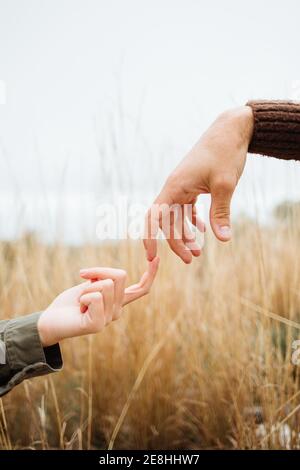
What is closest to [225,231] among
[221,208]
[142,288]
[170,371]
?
[221,208]

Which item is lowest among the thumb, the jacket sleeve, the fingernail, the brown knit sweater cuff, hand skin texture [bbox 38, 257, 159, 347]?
the jacket sleeve

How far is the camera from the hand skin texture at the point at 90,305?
87 cm

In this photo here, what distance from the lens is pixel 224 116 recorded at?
3.22 feet

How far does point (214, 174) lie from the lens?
0.94m

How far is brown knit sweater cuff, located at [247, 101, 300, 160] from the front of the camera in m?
1.04

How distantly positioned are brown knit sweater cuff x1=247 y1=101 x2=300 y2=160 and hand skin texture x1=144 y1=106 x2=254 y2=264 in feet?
0.12

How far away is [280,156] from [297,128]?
0.06 metres

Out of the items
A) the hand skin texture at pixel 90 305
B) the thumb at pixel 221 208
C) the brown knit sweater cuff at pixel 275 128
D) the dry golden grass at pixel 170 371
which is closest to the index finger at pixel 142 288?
the hand skin texture at pixel 90 305

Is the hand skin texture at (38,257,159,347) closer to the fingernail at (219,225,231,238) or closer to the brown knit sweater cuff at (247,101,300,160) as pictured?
the fingernail at (219,225,231,238)

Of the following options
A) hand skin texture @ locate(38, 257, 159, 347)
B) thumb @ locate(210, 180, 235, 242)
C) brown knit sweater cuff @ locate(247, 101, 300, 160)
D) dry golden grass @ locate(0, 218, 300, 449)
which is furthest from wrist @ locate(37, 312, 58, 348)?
dry golden grass @ locate(0, 218, 300, 449)

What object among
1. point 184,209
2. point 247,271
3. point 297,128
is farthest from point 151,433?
point 297,128

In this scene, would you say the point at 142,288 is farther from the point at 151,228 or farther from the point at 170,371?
the point at 170,371

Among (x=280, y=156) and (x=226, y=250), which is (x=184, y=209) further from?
(x=226, y=250)

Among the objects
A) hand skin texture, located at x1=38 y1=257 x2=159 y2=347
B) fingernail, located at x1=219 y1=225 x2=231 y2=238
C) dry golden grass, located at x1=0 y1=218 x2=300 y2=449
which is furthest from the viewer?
dry golden grass, located at x1=0 y1=218 x2=300 y2=449
